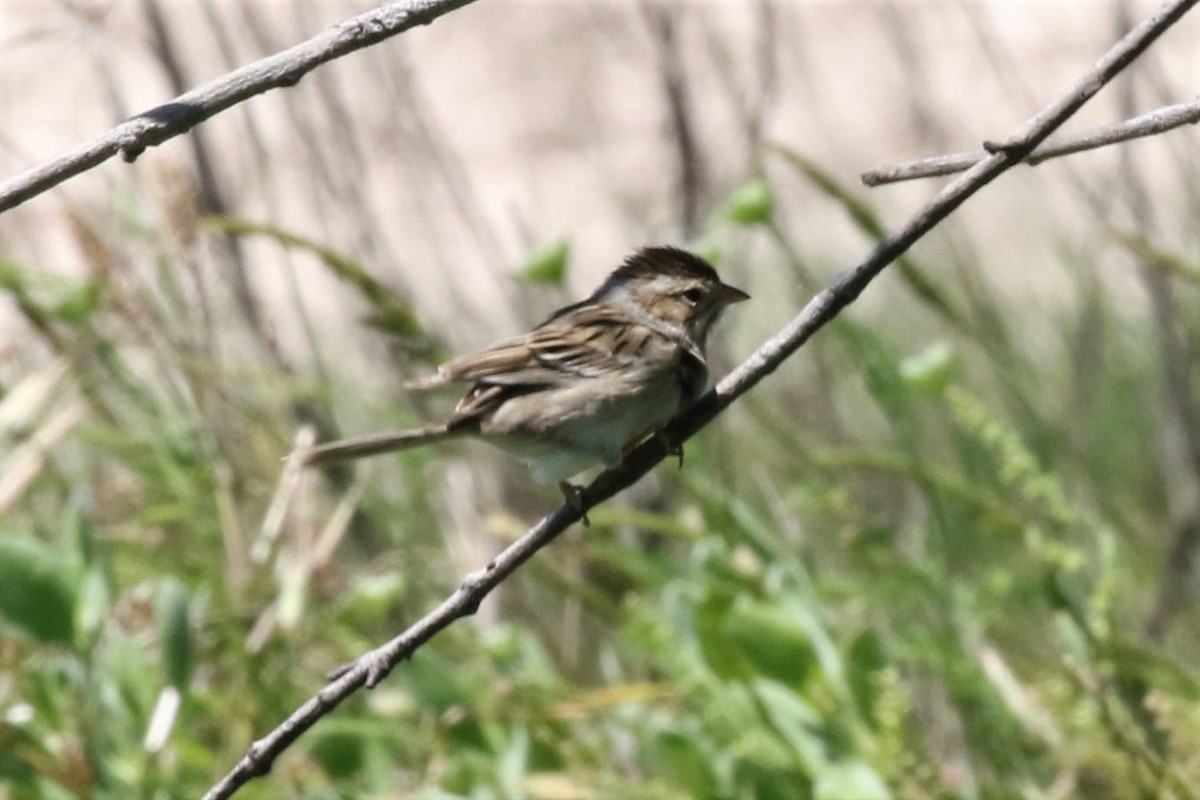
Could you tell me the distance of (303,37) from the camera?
3818 mm

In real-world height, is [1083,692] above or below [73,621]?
below

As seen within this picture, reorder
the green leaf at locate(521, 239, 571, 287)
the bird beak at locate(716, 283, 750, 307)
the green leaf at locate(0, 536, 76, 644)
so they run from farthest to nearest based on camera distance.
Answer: the bird beak at locate(716, 283, 750, 307), the green leaf at locate(521, 239, 571, 287), the green leaf at locate(0, 536, 76, 644)

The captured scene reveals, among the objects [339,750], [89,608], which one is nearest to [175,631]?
[89,608]

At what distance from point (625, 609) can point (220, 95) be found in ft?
5.86

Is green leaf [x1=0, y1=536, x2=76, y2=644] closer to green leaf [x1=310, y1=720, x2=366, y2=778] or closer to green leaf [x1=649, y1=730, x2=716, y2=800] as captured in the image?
green leaf [x1=310, y1=720, x2=366, y2=778]

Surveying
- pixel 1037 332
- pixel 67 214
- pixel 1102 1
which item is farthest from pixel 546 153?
pixel 67 214

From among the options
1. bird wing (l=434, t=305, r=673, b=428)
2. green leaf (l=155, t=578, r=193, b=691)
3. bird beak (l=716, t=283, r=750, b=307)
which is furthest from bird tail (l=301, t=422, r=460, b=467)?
bird beak (l=716, t=283, r=750, b=307)

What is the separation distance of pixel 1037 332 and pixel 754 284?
0.73m

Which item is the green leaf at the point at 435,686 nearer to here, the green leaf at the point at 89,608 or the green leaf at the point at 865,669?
the green leaf at the point at 89,608

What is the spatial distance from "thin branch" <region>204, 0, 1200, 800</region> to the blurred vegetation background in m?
0.76

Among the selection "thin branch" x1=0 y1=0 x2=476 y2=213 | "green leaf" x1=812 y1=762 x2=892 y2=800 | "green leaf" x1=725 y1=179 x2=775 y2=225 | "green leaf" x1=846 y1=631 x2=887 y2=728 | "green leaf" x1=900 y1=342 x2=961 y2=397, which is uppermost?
"thin branch" x1=0 y1=0 x2=476 y2=213

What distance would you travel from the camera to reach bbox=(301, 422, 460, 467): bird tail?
7.23 ft

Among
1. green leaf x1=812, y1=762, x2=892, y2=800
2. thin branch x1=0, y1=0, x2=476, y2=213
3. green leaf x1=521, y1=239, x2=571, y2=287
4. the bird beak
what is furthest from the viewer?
the bird beak

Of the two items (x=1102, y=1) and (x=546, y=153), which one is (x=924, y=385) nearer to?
(x=1102, y=1)
